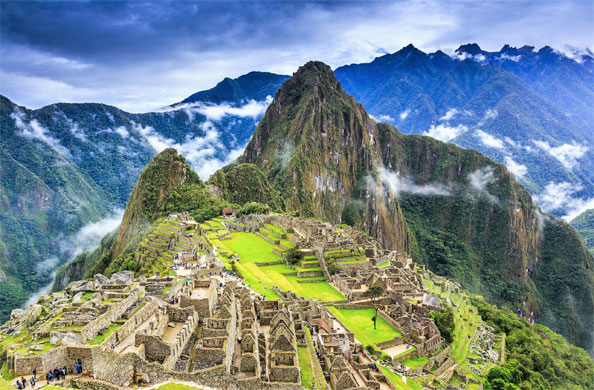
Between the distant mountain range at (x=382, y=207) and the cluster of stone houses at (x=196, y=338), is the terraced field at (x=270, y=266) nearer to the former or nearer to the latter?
the cluster of stone houses at (x=196, y=338)

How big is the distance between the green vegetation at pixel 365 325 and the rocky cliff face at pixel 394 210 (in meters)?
91.3

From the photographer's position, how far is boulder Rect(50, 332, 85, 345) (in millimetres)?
15805

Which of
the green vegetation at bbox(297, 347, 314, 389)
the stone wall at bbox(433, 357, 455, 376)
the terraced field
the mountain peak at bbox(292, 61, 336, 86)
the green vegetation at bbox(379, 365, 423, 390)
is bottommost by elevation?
the stone wall at bbox(433, 357, 455, 376)

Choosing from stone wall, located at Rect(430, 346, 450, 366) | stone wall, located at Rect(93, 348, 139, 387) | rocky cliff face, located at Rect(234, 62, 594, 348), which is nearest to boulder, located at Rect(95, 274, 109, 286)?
stone wall, located at Rect(93, 348, 139, 387)

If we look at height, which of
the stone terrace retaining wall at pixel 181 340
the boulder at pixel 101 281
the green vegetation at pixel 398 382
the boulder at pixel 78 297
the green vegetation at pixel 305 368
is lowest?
the green vegetation at pixel 398 382

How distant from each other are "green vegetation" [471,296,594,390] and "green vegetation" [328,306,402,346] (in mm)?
9034

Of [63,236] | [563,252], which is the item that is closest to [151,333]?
[63,236]


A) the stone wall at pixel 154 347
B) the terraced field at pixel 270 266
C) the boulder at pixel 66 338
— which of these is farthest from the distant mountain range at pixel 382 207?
the boulder at pixel 66 338

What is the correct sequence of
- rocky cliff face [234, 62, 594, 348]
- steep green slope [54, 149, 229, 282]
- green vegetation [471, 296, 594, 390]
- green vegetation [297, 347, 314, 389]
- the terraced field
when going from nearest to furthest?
green vegetation [297, 347, 314, 389] < green vegetation [471, 296, 594, 390] < the terraced field < steep green slope [54, 149, 229, 282] < rocky cliff face [234, 62, 594, 348]

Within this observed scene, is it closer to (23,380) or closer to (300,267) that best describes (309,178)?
(300,267)

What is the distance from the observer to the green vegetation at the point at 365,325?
34.9 m

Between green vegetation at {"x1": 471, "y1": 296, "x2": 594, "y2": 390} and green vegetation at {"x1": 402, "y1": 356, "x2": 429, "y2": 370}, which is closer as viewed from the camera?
green vegetation at {"x1": 402, "y1": 356, "x2": 429, "y2": 370}

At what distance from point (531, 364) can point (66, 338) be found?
46.2 metres

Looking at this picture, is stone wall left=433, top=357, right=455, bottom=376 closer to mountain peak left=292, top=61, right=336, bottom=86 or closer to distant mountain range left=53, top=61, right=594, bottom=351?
distant mountain range left=53, top=61, right=594, bottom=351
